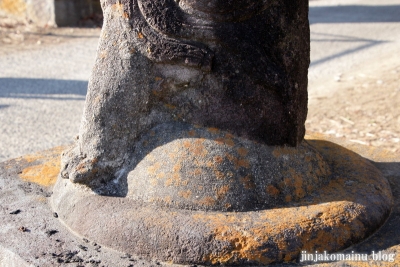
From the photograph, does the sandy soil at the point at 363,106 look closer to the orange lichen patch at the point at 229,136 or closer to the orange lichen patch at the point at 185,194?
the orange lichen patch at the point at 229,136

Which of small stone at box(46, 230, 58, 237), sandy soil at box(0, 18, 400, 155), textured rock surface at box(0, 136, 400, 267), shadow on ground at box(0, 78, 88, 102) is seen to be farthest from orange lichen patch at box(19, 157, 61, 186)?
shadow on ground at box(0, 78, 88, 102)

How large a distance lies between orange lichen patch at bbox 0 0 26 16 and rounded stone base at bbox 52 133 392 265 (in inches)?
245

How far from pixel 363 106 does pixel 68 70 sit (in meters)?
2.86

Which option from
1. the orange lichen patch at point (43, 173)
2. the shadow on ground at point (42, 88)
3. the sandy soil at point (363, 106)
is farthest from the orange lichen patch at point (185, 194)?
the shadow on ground at point (42, 88)

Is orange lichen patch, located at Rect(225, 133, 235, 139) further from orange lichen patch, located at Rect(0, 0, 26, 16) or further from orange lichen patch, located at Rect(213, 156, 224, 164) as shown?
orange lichen patch, located at Rect(0, 0, 26, 16)

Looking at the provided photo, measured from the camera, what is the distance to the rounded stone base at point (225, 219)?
156 centimetres

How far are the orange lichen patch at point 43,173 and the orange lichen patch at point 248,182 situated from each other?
804 millimetres

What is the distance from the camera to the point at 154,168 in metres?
1.77

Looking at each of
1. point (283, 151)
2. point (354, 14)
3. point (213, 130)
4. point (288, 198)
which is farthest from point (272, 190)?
point (354, 14)

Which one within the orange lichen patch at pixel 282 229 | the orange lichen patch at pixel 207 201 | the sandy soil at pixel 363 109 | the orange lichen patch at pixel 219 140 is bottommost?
the sandy soil at pixel 363 109

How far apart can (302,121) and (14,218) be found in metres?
1.04

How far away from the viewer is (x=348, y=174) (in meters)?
1.99

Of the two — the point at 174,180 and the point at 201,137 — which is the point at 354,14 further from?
the point at 174,180

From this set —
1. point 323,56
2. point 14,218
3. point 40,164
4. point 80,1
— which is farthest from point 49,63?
point 14,218
